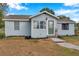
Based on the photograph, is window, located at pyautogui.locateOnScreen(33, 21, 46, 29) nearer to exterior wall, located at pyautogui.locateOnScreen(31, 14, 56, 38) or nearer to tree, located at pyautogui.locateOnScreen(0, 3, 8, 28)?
exterior wall, located at pyautogui.locateOnScreen(31, 14, 56, 38)

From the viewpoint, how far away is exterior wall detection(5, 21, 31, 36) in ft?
49.9

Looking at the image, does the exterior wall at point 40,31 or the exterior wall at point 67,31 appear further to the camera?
the exterior wall at point 67,31

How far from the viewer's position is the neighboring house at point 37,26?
49.6ft

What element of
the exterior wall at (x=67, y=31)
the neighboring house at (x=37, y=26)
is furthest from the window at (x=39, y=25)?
the exterior wall at (x=67, y=31)

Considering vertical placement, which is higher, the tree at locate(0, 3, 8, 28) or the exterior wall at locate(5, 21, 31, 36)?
the tree at locate(0, 3, 8, 28)

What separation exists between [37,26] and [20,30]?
48.5 inches

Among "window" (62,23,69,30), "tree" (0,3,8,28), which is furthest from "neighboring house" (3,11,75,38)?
"tree" (0,3,8,28)

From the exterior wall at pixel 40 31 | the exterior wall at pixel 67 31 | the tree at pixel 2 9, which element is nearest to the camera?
the tree at pixel 2 9

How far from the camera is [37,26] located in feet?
50.4

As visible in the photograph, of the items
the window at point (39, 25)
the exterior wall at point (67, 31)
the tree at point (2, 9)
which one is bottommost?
the exterior wall at point (67, 31)

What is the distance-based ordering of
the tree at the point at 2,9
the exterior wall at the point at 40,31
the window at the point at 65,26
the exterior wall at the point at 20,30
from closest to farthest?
the tree at the point at 2,9, the exterior wall at the point at 40,31, the exterior wall at the point at 20,30, the window at the point at 65,26

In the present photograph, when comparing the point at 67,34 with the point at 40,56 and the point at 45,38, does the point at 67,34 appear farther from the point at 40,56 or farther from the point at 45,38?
the point at 40,56

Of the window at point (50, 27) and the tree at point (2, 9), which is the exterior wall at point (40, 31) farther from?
the tree at point (2, 9)

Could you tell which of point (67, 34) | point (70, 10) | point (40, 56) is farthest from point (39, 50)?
point (67, 34)
